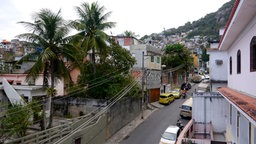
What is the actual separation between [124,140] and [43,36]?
30.8 feet

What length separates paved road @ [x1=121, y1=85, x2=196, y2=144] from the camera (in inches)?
704

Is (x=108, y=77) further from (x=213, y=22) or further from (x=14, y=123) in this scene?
(x=213, y=22)

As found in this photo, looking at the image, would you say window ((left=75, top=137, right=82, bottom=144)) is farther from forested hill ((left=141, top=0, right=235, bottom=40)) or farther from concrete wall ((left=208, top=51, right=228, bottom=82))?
forested hill ((left=141, top=0, right=235, bottom=40))

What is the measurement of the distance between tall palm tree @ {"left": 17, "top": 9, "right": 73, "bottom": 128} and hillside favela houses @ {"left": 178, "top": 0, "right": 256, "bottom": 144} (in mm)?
8862

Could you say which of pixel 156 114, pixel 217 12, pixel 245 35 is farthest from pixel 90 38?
pixel 217 12

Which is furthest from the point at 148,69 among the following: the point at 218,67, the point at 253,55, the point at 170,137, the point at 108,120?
the point at 253,55

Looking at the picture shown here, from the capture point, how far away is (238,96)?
27.9 ft

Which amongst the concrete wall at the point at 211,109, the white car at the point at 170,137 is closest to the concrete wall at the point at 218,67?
A: the concrete wall at the point at 211,109

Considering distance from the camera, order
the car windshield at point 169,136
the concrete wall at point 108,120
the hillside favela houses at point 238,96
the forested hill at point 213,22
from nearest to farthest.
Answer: the hillside favela houses at point 238,96 → the concrete wall at point 108,120 → the car windshield at point 169,136 → the forested hill at point 213,22

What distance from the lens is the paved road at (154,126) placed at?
17891mm

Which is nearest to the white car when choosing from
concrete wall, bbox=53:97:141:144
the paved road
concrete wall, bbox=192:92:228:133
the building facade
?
the paved road

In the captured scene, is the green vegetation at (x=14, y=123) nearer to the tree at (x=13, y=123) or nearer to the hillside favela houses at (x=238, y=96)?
the tree at (x=13, y=123)

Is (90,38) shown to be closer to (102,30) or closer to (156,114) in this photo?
(102,30)

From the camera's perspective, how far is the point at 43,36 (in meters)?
15.0
